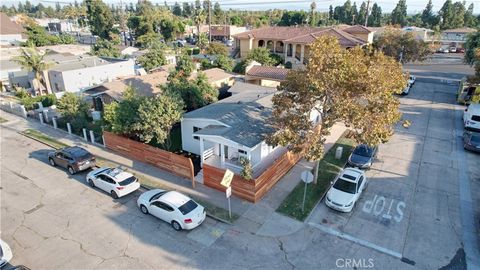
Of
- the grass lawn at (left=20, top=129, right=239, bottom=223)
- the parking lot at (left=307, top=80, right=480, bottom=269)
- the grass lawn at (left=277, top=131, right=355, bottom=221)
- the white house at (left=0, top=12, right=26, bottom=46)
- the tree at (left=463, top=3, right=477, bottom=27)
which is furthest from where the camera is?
the tree at (left=463, top=3, right=477, bottom=27)

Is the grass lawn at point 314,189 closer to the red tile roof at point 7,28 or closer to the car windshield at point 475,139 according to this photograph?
the car windshield at point 475,139

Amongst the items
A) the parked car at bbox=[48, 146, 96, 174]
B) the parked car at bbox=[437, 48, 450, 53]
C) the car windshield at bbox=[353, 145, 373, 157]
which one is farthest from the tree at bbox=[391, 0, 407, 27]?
the parked car at bbox=[48, 146, 96, 174]

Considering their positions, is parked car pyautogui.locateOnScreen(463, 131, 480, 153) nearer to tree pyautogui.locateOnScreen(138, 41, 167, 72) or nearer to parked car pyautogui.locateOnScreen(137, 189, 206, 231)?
parked car pyautogui.locateOnScreen(137, 189, 206, 231)

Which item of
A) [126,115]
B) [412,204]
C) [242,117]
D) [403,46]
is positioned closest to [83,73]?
[126,115]

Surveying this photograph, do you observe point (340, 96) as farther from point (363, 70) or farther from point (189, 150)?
point (189, 150)

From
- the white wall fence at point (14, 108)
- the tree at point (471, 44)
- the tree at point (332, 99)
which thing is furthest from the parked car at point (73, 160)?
the tree at point (471, 44)

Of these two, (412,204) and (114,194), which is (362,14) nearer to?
(412,204)

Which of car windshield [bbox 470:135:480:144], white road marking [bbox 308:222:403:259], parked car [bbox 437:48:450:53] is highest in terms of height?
parked car [bbox 437:48:450:53]
